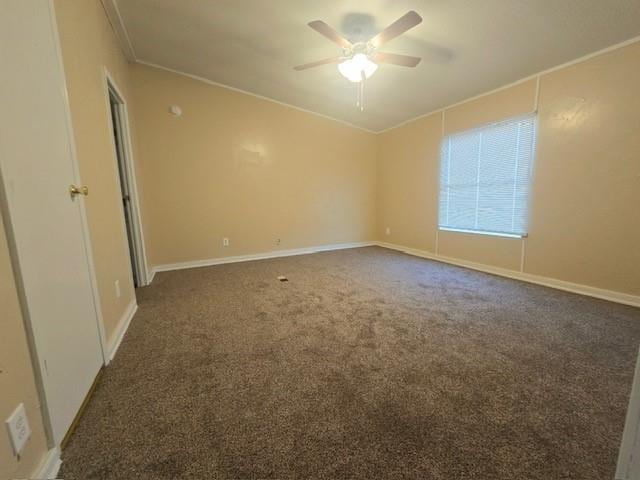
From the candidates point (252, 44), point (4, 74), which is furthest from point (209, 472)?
point (252, 44)

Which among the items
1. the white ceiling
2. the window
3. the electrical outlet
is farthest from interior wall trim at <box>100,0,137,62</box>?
the window

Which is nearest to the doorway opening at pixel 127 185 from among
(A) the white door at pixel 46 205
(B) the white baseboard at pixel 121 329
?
(B) the white baseboard at pixel 121 329

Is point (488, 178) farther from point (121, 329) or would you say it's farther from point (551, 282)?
point (121, 329)

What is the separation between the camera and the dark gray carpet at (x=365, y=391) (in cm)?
100

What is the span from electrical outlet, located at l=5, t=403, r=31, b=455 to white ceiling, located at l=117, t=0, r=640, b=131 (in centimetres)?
291

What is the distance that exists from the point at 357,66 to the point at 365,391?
8.38 feet

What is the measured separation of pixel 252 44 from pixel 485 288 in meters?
3.69

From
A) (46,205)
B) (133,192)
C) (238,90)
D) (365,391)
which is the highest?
(238,90)

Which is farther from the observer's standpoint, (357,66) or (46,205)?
(357,66)

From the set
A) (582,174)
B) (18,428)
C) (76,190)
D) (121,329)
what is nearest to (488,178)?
(582,174)

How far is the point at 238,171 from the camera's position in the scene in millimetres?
4203

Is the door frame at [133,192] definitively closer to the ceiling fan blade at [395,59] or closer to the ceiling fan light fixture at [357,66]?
the ceiling fan light fixture at [357,66]

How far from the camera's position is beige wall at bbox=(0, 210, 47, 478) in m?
0.78

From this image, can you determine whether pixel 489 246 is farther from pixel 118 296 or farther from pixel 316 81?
pixel 118 296
